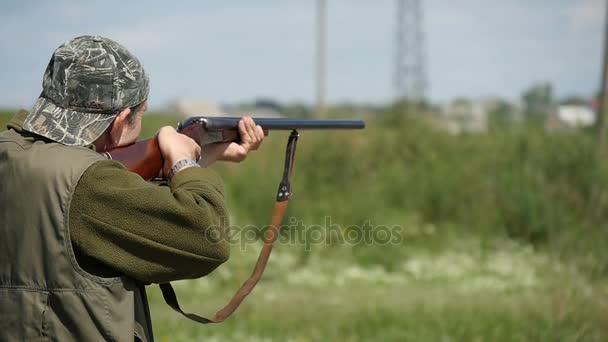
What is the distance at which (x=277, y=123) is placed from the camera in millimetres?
3217

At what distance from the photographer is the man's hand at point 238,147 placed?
2.99 meters

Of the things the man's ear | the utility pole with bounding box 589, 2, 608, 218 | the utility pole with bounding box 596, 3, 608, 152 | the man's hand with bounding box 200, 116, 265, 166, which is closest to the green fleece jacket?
the man's ear

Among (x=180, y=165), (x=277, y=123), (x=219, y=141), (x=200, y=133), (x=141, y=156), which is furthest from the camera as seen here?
(x=277, y=123)

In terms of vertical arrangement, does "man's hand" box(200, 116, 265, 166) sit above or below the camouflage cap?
below

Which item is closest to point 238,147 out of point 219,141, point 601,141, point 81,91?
point 219,141

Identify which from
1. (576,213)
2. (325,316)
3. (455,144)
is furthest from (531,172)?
(325,316)

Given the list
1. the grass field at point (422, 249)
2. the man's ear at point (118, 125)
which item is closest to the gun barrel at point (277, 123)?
the man's ear at point (118, 125)

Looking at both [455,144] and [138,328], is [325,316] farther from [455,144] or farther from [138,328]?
[455,144]

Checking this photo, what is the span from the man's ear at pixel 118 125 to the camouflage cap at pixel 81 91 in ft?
0.17

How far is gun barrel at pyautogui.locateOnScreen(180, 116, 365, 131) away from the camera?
289 cm

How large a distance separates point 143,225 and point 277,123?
3.99 feet

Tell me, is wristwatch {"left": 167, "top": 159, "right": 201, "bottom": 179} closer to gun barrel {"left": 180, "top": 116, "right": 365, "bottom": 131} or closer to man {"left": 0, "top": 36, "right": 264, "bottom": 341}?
man {"left": 0, "top": 36, "right": 264, "bottom": 341}

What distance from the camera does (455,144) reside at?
1363 cm

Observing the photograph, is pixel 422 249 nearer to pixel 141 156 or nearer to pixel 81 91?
pixel 141 156
